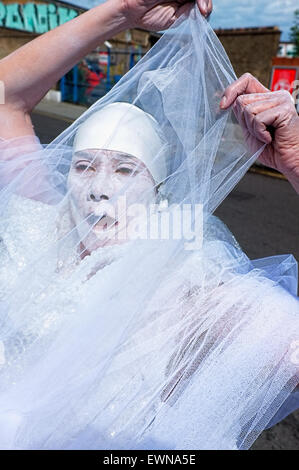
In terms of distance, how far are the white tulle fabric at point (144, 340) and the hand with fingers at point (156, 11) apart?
496 mm

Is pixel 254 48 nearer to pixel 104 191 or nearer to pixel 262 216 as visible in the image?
pixel 262 216

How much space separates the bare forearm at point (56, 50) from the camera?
140 centimetres

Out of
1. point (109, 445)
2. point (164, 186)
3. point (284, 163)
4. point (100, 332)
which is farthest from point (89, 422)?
point (284, 163)

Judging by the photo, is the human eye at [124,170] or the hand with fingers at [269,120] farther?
the human eye at [124,170]

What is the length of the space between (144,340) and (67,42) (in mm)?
1046

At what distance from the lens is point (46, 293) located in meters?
1.07

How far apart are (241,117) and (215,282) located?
51 cm

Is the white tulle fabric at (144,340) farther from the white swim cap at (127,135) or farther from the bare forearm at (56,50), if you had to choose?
the bare forearm at (56,50)

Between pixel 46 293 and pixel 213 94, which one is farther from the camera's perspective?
pixel 213 94

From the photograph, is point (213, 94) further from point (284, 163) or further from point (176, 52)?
point (284, 163)

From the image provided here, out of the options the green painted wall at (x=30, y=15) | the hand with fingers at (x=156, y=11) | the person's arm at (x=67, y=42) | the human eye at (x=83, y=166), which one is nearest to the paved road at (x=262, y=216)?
the person's arm at (x=67, y=42)

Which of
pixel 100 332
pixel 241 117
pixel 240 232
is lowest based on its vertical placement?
pixel 240 232

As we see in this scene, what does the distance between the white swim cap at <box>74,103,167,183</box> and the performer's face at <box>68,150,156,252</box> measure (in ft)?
0.07

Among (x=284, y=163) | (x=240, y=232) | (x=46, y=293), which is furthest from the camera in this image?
(x=240, y=232)
